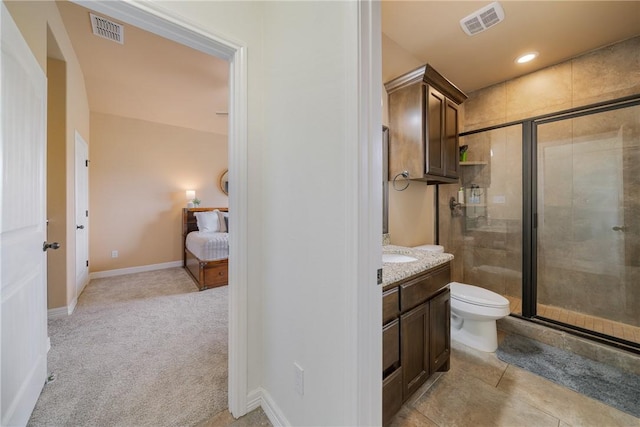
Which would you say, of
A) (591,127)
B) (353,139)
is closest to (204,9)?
(353,139)

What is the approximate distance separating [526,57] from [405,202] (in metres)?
1.85

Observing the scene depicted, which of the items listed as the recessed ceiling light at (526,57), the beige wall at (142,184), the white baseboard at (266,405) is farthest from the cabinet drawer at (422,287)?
the beige wall at (142,184)

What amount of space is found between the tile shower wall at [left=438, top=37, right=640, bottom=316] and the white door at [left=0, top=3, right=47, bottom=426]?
3373 mm

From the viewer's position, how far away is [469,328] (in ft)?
6.81

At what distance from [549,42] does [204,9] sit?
2.85 m

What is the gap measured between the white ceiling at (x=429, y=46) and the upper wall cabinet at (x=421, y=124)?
1.00 feet

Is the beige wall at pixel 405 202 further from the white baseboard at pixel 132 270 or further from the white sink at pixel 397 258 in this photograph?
the white baseboard at pixel 132 270

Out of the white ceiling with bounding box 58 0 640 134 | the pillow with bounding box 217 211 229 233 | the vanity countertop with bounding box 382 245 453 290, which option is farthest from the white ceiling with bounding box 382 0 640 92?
the pillow with bounding box 217 211 229 233

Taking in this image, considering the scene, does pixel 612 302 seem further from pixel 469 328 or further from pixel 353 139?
pixel 353 139

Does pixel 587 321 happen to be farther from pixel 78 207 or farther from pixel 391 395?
pixel 78 207

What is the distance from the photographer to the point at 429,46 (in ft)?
7.34

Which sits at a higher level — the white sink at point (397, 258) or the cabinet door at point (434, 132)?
the cabinet door at point (434, 132)

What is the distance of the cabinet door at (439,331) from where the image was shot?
1.50m

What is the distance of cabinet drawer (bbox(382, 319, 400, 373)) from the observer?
3.86ft
